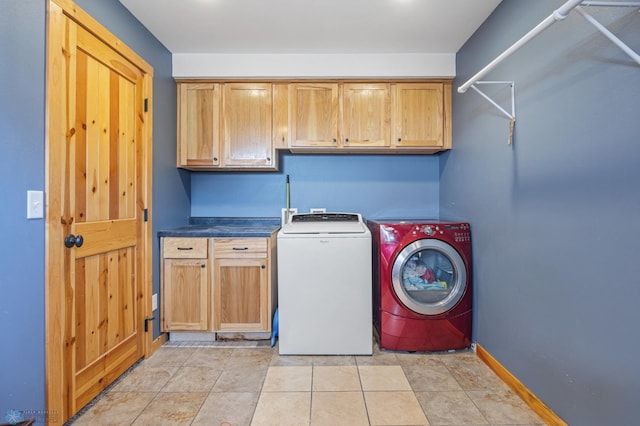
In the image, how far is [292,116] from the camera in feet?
8.93

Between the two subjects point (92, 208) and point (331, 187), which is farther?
point (331, 187)

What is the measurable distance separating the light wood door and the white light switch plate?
42 millimetres

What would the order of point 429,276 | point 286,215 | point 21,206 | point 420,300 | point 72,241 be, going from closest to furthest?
point 21,206 → point 72,241 → point 420,300 → point 429,276 → point 286,215

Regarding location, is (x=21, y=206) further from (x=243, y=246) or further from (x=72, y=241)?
(x=243, y=246)

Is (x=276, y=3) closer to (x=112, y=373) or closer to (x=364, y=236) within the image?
(x=364, y=236)

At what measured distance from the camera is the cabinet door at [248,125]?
107 inches

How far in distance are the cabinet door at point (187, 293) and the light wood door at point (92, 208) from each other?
0.20m

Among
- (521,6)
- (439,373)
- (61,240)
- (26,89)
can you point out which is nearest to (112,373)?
(61,240)

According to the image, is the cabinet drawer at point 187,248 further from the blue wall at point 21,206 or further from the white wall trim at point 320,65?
the white wall trim at point 320,65

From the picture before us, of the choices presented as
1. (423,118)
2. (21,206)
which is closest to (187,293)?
(21,206)

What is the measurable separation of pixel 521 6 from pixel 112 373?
3.21m

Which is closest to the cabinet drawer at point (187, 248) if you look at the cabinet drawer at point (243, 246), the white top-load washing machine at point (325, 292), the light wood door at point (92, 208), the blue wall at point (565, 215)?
the cabinet drawer at point (243, 246)

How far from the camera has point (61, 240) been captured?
150 cm

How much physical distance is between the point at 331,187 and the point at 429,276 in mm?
1228
